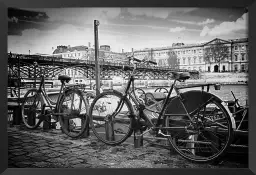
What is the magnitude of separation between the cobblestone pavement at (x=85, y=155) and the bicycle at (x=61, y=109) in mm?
299

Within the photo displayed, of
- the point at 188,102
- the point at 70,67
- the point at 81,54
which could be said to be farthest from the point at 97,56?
the point at 188,102

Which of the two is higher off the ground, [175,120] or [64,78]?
[64,78]

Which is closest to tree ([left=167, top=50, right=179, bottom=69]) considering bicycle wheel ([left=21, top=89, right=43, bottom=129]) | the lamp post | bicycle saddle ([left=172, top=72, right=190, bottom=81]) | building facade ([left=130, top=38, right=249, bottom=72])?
building facade ([left=130, top=38, right=249, bottom=72])

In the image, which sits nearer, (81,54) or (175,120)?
(175,120)

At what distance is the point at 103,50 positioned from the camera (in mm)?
4977

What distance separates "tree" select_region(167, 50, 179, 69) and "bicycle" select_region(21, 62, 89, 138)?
1599mm

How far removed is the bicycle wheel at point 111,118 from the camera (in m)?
4.46

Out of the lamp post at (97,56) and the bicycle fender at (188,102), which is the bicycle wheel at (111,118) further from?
the bicycle fender at (188,102)

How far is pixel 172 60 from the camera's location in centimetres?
489

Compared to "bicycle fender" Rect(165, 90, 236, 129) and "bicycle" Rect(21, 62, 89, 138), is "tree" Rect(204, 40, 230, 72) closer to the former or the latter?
"bicycle fender" Rect(165, 90, 236, 129)

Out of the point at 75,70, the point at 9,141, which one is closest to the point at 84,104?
the point at 75,70

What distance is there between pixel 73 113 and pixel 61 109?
306 millimetres
